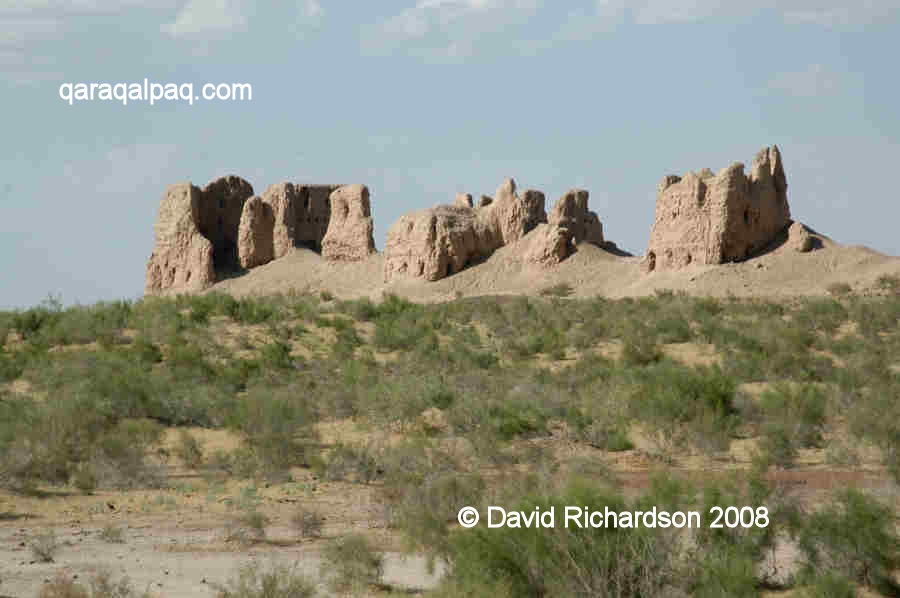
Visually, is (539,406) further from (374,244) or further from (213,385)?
(374,244)

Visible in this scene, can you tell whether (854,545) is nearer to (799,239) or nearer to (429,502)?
(429,502)

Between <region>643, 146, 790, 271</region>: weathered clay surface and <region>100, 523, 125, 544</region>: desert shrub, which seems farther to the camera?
<region>643, 146, 790, 271</region>: weathered clay surface

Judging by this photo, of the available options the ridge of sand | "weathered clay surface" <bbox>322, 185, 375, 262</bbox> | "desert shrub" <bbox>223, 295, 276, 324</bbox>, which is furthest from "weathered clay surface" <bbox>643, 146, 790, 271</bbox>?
"desert shrub" <bbox>223, 295, 276, 324</bbox>

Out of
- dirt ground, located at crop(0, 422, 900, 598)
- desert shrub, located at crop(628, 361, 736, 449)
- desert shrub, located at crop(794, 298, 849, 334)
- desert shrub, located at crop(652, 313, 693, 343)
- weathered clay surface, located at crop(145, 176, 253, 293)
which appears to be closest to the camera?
dirt ground, located at crop(0, 422, 900, 598)

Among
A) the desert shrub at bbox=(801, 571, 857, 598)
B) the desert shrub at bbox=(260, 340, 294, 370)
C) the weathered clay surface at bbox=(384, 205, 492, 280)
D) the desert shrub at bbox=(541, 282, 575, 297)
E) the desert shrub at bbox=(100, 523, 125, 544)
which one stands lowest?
the desert shrub at bbox=(801, 571, 857, 598)

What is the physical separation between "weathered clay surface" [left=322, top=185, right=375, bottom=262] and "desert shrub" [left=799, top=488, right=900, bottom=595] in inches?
2146

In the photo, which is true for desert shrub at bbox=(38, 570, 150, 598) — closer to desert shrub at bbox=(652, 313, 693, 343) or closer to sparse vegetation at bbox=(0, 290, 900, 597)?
sparse vegetation at bbox=(0, 290, 900, 597)

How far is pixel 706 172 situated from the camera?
5412 centimetres

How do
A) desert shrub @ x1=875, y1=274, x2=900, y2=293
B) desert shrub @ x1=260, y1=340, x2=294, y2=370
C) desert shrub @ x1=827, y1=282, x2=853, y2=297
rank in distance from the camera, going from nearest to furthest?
desert shrub @ x1=260, y1=340, x2=294, y2=370
desert shrub @ x1=875, y1=274, x2=900, y2=293
desert shrub @ x1=827, y1=282, x2=853, y2=297

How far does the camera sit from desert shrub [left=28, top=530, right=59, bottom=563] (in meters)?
11.0

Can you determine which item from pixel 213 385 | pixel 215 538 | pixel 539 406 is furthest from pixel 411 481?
pixel 213 385

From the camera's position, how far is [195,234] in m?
65.7

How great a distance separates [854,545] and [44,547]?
6988 millimetres

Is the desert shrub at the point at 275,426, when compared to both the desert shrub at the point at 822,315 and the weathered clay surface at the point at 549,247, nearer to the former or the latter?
the desert shrub at the point at 822,315
